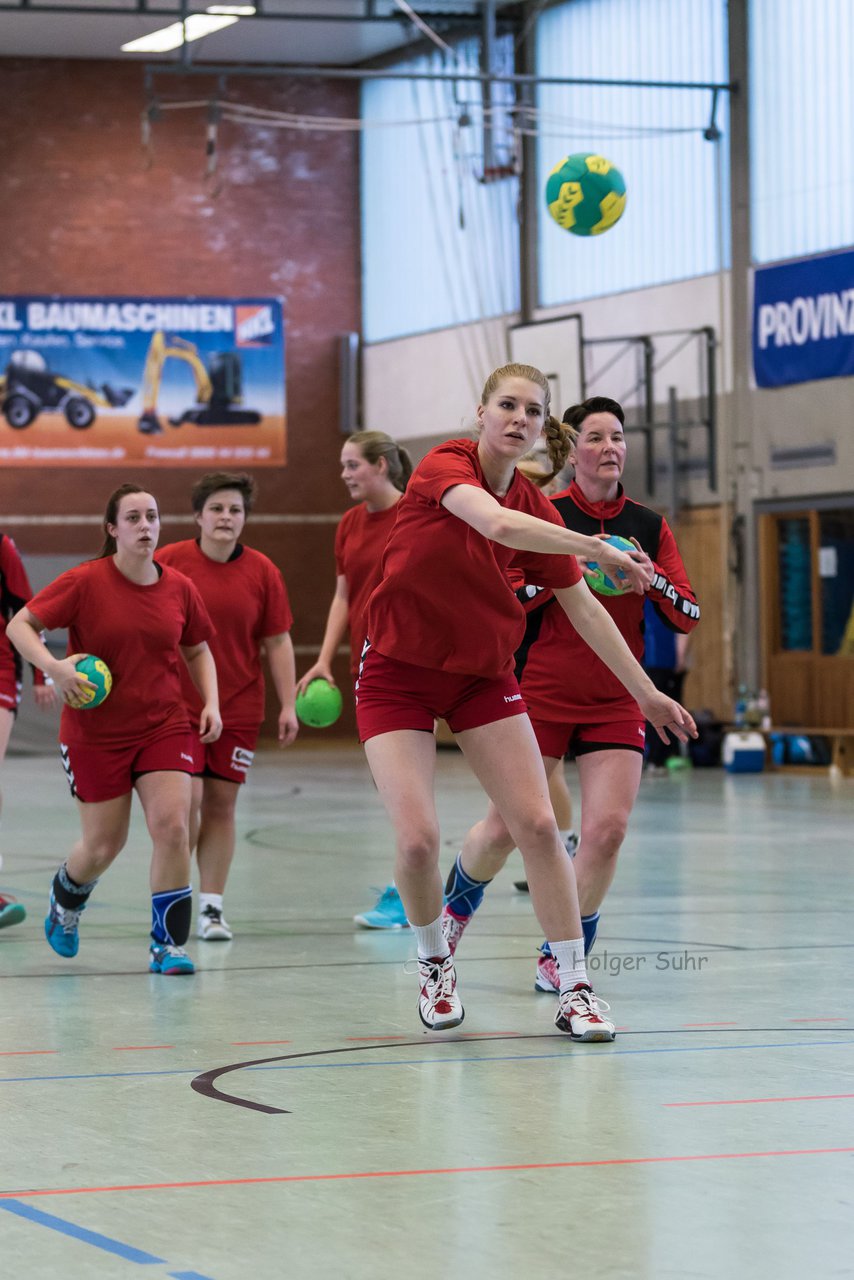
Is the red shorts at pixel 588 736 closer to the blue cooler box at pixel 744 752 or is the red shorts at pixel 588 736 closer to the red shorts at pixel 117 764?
the red shorts at pixel 117 764

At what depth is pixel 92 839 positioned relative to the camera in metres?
6.54

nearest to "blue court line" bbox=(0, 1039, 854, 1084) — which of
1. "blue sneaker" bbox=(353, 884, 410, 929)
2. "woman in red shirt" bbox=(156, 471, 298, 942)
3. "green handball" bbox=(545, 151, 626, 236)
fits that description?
"woman in red shirt" bbox=(156, 471, 298, 942)

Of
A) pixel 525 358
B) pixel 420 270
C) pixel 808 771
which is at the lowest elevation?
pixel 808 771

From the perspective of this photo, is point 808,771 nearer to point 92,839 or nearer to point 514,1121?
point 92,839

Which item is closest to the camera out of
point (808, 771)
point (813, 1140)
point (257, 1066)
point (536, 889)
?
point (813, 1140)

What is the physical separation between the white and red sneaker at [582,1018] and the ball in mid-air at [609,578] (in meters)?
1.25

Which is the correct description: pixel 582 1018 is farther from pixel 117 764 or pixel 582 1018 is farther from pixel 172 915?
pixel 117 764

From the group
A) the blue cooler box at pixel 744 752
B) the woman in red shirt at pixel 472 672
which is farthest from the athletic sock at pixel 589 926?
the blue cooler box at pixel 744 752

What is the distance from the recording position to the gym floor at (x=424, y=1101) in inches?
130

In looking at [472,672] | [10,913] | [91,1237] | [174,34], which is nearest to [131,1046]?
[472,672]

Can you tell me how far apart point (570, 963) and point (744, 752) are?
1301cm

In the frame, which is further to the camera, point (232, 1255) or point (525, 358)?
point (525, 358)

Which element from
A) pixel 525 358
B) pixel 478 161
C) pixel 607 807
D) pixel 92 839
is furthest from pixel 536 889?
pixel 478 161

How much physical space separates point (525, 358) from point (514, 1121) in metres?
18.3
